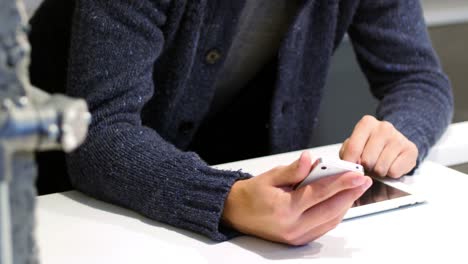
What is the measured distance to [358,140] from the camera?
86cm

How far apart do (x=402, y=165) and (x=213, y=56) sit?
0.99 feet

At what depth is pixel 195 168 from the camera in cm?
72

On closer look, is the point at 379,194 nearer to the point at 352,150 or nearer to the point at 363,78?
the point at 352,150

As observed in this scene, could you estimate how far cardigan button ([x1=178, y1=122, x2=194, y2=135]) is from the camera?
3.32 feet

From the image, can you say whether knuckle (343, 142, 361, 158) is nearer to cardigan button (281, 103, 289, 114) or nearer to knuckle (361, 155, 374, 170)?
knuckle (361, 155, 374, 170)

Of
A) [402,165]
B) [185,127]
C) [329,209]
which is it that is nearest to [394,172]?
[402,165]

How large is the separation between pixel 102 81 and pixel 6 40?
0.49 meters

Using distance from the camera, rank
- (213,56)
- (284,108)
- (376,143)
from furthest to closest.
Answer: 1. (284,108)
2. (213,56)
3. (376,143)

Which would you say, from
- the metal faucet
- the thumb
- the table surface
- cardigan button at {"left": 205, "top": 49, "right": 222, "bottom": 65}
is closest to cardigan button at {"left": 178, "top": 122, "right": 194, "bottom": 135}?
cardigan button at {"left": 205, "top": 49, "right": 222, "bottom": 65}

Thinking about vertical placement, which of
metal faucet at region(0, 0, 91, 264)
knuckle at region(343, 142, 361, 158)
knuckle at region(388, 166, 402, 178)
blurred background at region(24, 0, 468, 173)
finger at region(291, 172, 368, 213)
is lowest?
blurred background at region(24, 0, 468, 173)

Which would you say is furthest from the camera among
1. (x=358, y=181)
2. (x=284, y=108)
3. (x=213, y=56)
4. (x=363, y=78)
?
A: (x=363, y=78)

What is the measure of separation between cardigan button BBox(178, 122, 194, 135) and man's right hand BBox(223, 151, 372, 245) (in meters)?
0.34

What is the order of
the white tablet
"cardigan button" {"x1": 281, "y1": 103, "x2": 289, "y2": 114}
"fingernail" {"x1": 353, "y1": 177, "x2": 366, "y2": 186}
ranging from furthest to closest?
"cardigan button" {"x1": 281, "y1": 103, "x2": 289, "y2": 114}
the white tablet
"fingernail" {"x1": 353, "y1": 177, "x2": 366, "y2": 186}

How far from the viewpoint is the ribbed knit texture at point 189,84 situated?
0.73 m
